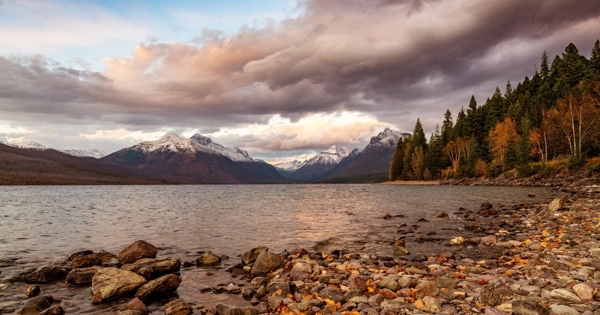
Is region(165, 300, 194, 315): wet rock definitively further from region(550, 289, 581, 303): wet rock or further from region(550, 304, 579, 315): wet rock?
region(550, 289, 581, 303): wet rock

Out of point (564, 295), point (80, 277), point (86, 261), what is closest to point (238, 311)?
point (80, 277)

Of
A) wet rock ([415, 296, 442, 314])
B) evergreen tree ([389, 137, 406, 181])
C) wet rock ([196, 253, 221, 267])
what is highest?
evergreen tree ([389, 137, 406, 181])

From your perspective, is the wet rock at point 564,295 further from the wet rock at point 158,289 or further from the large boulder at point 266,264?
the wet rock at point 158,289

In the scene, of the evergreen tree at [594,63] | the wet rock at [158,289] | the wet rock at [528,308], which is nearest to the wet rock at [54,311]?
the wet rock at [158,289]

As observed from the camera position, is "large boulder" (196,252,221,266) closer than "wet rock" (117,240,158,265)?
No

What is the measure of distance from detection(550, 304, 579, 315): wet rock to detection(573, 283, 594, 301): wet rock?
1339 mm

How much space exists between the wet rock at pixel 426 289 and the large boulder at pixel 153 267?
11841mm

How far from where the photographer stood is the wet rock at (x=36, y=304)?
A: 38.5 feet

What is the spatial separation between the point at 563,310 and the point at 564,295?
4.23 feet

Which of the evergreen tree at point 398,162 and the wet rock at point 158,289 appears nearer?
the wet rock at point 158,289

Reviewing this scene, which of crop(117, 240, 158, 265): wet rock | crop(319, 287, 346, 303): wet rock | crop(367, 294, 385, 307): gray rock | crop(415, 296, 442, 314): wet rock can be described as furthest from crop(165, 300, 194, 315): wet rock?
crop(117, 240, 158, 265): wet rock

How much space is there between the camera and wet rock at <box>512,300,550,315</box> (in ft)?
27.7

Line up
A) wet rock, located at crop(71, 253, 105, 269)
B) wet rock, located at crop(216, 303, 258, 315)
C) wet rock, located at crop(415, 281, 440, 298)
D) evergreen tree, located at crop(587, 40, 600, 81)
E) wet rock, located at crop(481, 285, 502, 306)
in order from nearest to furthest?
wet rock, located at crop(481, 285, 502, 306) < wet rock, located at crop(216, 303, 258, 315) < wet rock, located at crop(415, 281, 440, 298) < wet rock, located at crop(71, 253, 105, 269) < evergreen tree, located at crop(587, 40, 600, 81)

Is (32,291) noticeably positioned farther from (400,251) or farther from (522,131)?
(522,131)
